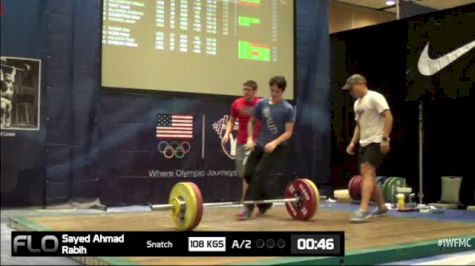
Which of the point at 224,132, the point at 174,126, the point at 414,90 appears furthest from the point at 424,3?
the point at 174,126

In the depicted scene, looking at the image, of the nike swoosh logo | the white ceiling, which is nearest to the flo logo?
the nike swoosh logo

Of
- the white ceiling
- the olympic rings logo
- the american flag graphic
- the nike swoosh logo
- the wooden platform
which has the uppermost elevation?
the white ceiling

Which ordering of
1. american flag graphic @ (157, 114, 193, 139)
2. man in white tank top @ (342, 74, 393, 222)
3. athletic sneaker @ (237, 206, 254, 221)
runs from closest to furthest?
man in white tank top @ (342, 74, 393, 222), athletic sneaker @ (237, 206, 254, 221), american flag graphic @ (157, 114, 193, 139)

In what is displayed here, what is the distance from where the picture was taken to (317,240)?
3.44m

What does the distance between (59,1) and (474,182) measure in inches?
214

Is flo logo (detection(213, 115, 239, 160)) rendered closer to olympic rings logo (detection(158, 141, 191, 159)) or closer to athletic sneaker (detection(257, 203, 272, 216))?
olympic rings logo (detection(158, 141, 191, 159))

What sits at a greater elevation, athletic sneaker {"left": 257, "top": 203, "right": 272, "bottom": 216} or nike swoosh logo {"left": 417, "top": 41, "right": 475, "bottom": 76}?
nike swoosh logo {"left": 417, "top": 41, "right": 475, "bottom": 76}

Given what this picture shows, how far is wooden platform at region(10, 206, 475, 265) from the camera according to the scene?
10.5 ft

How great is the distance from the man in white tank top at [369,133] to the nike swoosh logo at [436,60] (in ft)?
7.90

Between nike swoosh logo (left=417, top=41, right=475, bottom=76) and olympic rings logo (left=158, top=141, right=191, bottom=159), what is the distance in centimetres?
316

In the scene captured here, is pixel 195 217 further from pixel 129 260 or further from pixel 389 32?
pixel 389 32

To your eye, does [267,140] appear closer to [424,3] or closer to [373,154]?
[373,154]

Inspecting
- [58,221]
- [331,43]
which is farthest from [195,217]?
[331,43]

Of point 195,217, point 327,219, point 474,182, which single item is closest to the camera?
point 195,217
